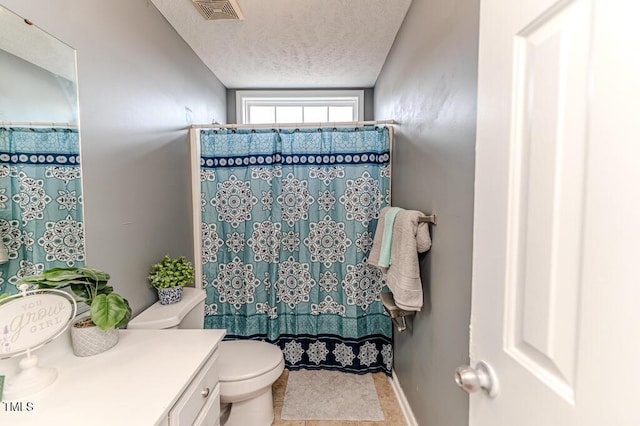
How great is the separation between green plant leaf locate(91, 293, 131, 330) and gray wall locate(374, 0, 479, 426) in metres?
1.17

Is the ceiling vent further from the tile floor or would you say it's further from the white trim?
the tile floor

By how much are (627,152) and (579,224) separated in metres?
0.11

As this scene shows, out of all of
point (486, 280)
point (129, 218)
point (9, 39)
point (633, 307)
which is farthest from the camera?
point (129, 218)

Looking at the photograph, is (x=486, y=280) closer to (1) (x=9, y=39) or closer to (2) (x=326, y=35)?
(1) (x=9, y=39)

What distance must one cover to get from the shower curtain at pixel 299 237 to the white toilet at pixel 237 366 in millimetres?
416

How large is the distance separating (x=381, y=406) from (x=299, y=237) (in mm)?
1178

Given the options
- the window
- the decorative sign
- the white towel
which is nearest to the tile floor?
the white towel

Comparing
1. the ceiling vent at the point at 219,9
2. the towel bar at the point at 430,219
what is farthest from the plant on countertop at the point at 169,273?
the ceiling vent at the point at 219,9

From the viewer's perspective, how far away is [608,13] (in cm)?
37

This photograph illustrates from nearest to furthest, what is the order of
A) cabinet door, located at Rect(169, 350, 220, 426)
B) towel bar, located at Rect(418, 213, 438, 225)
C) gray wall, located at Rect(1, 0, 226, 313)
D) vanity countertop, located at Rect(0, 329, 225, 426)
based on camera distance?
1. vanity countertop, located at Rect(0, 329, 225, 426)
2. cabinet door, located at Rect(169, 350, 220, 426)
3. gray wall, located at Rect(1, 0, 226, 313)
4. towel bar, located at Rect(418, 213, 438, 225)

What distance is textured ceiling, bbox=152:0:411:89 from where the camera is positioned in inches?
68.0

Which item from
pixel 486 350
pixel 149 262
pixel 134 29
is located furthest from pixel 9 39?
Result: pixel 486 350

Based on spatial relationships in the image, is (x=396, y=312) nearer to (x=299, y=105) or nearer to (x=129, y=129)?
(x=129, y=129)

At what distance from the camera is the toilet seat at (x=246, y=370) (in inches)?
60.0
